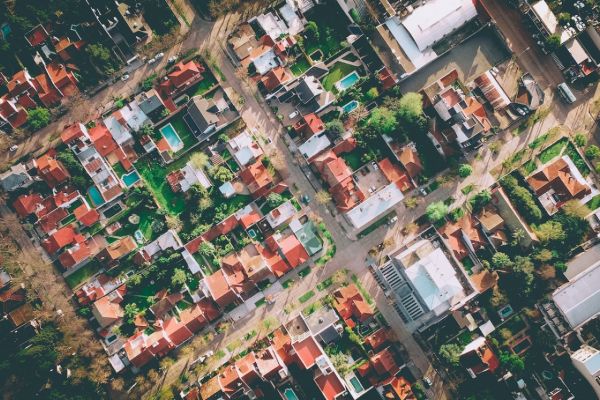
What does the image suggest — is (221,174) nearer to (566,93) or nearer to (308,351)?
(308,351)

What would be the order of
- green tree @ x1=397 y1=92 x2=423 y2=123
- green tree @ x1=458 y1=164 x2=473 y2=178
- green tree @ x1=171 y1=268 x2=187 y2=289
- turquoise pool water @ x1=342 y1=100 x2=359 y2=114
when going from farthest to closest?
turquoise pool water @ x1=342 y1=100 x2=359 y2=114, green tree @ x1=171 y1=268 x2=187 y2=289, green tree @ x1=458 y1=164 x2=473 y2=178, green tree @ x1=397 y1=92 x2=423 y2=123

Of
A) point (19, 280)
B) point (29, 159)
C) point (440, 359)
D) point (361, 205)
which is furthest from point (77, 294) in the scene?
point (440, 359)

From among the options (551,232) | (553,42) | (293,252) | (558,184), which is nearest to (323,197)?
(293,252)

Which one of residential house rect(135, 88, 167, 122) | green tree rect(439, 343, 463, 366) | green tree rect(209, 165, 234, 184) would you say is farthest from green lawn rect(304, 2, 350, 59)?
green tree rect(439, 343, 463, 366)

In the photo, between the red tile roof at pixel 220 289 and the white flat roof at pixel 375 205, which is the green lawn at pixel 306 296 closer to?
the red tile roof at pixel 220 289

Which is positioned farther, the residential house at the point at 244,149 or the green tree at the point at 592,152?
the residential house at the point at 244,149

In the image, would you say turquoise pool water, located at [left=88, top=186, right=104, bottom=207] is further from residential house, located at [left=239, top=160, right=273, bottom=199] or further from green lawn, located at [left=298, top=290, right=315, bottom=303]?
green lawn, located at [left=298, top=290, right=315, bottom=303]

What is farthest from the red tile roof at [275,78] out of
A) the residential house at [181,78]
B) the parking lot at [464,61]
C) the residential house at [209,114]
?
the parking lot at [464,61]
